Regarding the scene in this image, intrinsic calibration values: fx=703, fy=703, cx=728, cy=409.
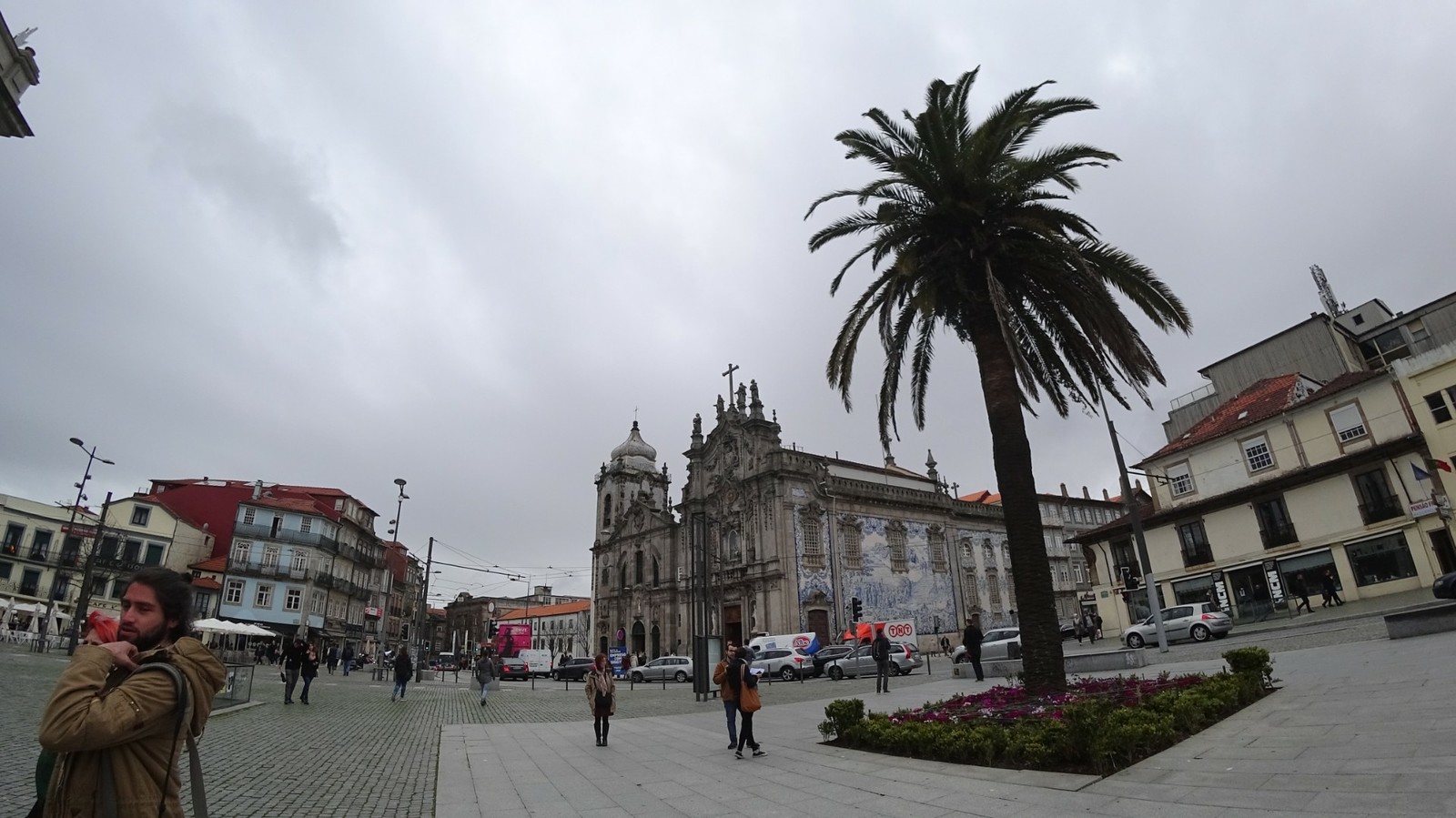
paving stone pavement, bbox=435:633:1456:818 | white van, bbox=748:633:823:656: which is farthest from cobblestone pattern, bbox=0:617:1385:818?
white van, bbox=748:633:823:656

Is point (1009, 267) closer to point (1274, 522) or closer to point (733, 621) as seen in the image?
point (1274, 522)

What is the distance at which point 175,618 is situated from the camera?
3215 mm

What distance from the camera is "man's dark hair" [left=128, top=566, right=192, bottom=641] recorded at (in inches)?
125

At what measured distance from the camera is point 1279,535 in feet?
100

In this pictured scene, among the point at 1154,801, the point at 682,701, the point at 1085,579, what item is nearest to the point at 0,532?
the point at 682,701

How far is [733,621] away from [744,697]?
41.3m

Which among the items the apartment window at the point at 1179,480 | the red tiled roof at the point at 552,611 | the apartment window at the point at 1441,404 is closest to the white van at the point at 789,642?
the apartment window at the point at 1179,480

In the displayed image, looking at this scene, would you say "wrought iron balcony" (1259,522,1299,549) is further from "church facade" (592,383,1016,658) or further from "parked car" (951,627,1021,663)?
"church facade" (592,383,1016,658)

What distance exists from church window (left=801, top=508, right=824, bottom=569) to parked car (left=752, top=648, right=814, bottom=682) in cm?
1112

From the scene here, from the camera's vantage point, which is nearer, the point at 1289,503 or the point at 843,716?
the point at 843,716

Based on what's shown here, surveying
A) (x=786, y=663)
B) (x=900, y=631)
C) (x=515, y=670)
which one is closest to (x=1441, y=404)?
(x=900, y=631)

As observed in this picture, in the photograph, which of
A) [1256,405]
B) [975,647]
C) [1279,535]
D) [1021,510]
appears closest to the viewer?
[1021,510]

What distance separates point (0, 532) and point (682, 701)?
49213 mm

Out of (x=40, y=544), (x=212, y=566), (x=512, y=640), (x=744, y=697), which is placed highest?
(x=40, y=544)
